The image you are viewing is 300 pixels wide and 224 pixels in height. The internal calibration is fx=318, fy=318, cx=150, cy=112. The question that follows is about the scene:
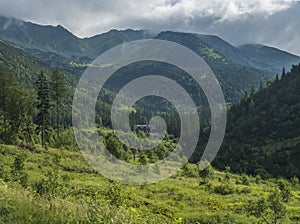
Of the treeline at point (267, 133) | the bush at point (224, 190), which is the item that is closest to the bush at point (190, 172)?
the bush at point (224, 190)

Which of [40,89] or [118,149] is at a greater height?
[40,89]

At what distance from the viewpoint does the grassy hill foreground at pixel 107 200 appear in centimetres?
988

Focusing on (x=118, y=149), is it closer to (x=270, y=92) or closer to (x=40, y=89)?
(x=40, y=89)

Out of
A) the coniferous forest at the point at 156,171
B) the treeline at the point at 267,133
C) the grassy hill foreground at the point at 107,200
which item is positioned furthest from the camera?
the treeline at the point at 267,133

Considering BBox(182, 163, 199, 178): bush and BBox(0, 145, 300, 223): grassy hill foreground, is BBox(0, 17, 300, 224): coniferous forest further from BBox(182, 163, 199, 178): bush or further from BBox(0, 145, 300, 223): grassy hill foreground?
BBox(182, 163, 199, 178): bush

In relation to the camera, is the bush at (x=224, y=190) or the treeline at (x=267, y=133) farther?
the treeline at (x=267, y=133)

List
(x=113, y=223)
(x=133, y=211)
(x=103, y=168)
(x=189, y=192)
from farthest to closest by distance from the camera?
1. (x=103, y=168)
2. (x=189, y=192)
3. (x=133, y=211)
4. (x=113, y=223)

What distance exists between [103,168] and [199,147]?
298ft

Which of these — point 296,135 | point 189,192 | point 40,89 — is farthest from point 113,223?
point 296,135

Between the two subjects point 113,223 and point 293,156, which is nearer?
point 113,223

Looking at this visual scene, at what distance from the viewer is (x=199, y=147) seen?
452 ft

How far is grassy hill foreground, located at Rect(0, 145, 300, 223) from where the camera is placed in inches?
389

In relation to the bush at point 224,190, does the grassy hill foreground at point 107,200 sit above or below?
above

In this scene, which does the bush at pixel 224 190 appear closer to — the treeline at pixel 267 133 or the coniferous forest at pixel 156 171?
the coniferous forest at pixel 156 171
